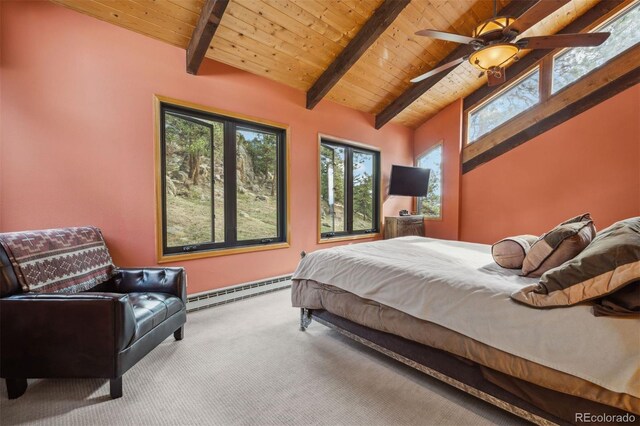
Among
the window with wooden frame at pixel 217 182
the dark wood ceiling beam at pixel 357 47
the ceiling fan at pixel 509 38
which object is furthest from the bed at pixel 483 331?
the dark wood ceiling beam at pixel 357 47

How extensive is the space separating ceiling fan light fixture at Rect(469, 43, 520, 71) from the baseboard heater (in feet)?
10.9

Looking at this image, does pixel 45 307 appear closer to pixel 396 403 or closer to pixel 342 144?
pixel 396 403

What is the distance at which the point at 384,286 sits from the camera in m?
1.80

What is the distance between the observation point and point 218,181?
11.0 feet

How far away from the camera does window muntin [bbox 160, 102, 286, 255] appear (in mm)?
3043

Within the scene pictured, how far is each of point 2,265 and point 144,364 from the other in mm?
1073

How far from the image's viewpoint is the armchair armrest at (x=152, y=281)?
228 cm

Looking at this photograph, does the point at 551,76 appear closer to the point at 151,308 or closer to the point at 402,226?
the point at 402,226

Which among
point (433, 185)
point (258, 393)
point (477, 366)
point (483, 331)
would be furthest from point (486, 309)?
point (433, 185)

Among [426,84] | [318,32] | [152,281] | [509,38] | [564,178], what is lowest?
[152,281]

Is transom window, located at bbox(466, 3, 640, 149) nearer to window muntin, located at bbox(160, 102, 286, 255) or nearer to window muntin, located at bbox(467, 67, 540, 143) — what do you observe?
window muntin, located at bbox(467, 67, 540, 143)

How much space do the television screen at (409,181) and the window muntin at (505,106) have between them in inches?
42.1

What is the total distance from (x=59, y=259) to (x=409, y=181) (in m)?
4.86

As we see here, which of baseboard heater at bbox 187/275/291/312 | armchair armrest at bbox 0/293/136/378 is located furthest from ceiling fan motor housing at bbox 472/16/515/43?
baseboard heater at bbox 187/275/291/312
